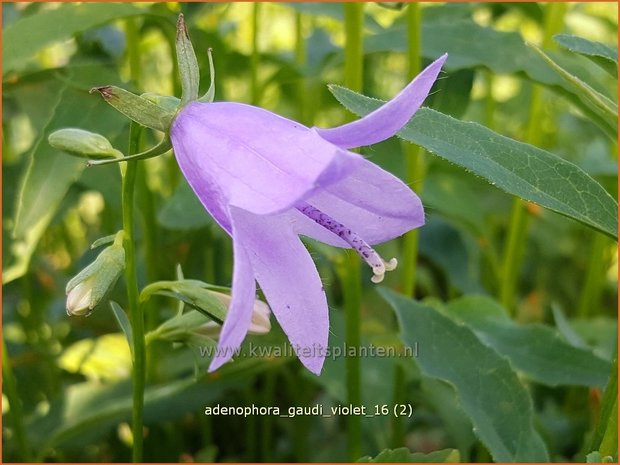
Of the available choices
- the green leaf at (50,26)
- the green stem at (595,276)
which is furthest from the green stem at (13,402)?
the green stem at (595,276)

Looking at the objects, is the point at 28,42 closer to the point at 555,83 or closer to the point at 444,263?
the point at 555,83

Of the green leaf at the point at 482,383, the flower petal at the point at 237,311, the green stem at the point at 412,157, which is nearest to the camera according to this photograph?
Result: the flower petal at the point at 237,311

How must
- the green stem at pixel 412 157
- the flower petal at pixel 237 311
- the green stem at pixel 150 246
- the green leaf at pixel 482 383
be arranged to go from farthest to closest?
the green stem at pixel 150 246 < the green stem at pixel 412 157 < the green leaf at pixel 482 383 < the flower petal at pixel 237 311

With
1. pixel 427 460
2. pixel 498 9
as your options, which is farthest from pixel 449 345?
pixel 498 9

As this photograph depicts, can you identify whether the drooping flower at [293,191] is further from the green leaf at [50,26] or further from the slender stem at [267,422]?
the slender stem at [267,422]

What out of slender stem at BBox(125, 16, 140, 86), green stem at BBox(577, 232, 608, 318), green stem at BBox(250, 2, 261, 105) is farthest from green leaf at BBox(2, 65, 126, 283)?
green stem at BBox(577, 232, 608, 318)
